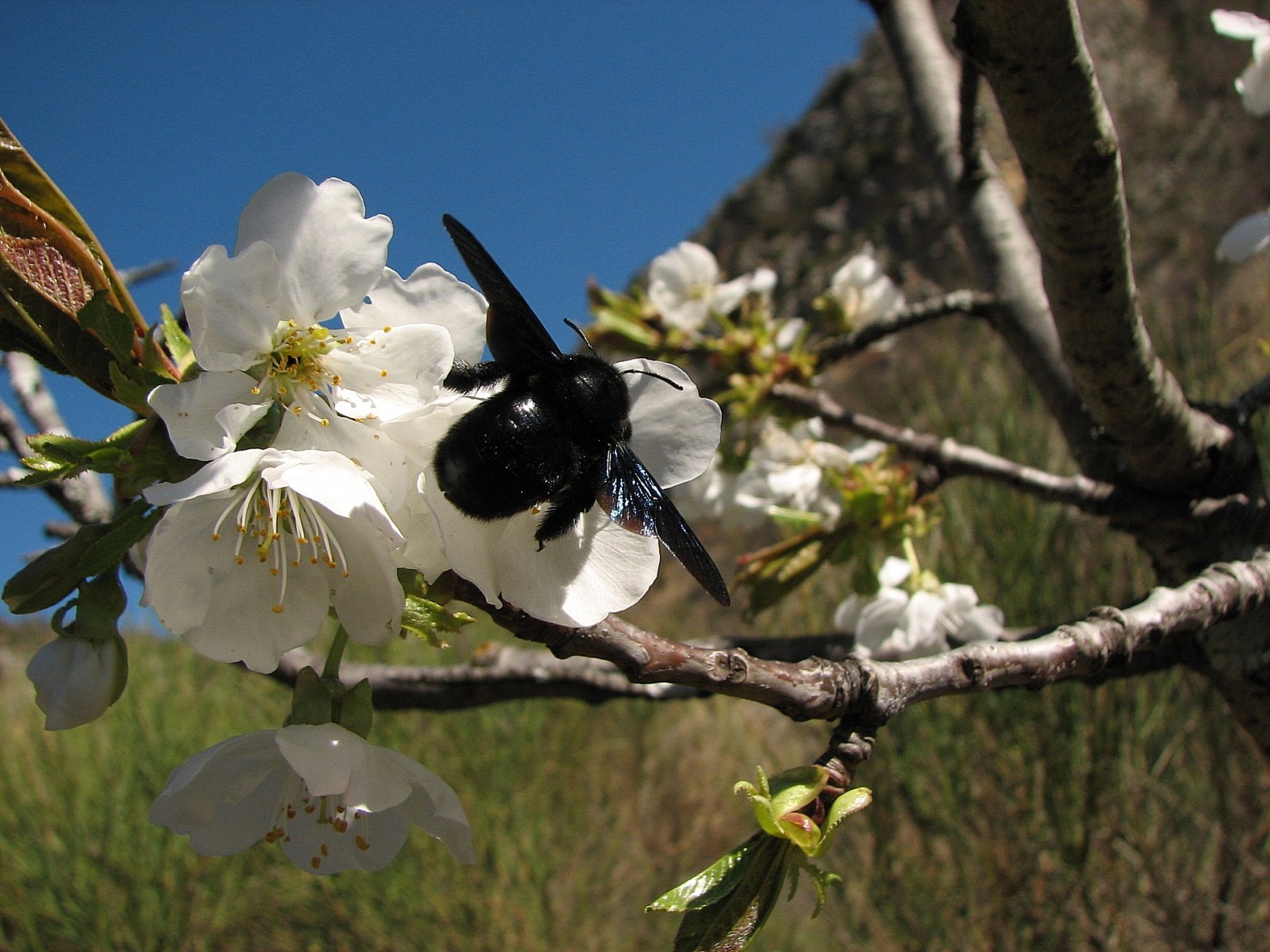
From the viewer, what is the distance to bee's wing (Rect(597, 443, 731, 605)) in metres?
0.38

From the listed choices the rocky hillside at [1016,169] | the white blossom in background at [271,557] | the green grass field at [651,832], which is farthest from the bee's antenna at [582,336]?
the rocky hillside at [1016,169]

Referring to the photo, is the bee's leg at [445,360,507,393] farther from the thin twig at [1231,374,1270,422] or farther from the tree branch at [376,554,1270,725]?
the thin twig at [1231,374,1270,422]

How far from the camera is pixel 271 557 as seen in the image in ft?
1.41

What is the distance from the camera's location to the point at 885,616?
815 millimetres

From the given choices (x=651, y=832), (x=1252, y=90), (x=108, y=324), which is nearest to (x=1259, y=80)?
(x=1252, y=90)

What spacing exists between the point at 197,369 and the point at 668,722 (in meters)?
3.36

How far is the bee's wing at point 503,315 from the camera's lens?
37cm

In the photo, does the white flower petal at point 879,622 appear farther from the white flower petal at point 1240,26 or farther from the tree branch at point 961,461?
the white flower petal at point 1240,26

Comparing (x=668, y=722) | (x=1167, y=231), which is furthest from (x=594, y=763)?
(x=1167, y=231)

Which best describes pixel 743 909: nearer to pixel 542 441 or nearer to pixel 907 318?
pixel 542 441

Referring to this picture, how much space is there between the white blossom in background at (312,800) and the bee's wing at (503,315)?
200 millimetres

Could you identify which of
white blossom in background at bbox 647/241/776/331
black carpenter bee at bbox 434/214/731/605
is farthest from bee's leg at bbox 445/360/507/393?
white blossom in background at bbox 647/241/776/331

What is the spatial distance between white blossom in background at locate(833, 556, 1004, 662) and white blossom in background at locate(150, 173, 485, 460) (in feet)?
1.79

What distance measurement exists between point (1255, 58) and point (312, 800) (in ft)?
3.02
